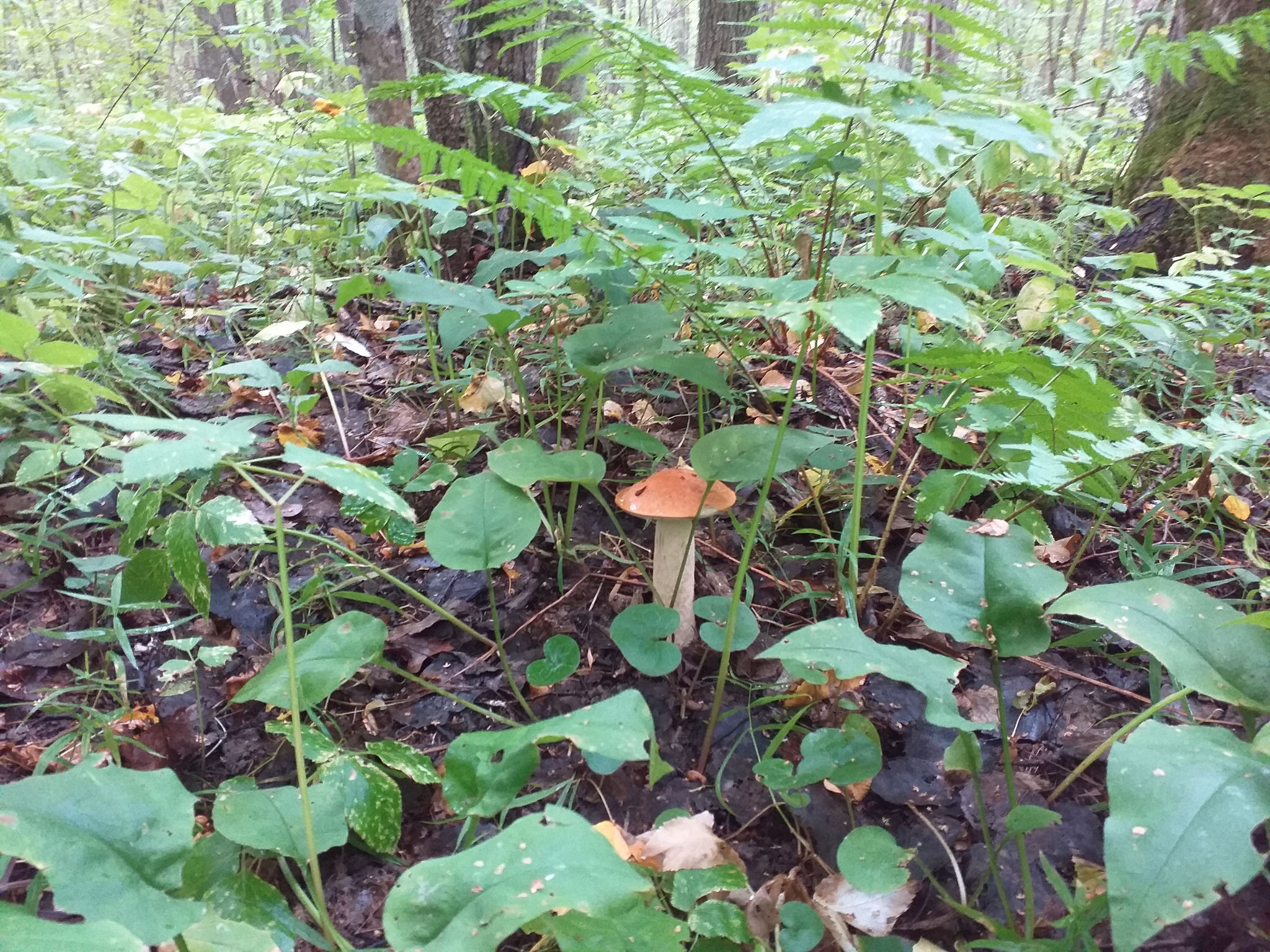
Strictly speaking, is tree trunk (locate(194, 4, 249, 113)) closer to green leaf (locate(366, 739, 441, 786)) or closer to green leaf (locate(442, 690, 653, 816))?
green leaf (locate(366, 739, 441, 786))

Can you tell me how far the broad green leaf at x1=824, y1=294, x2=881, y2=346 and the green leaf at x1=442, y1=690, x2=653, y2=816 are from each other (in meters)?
0.66

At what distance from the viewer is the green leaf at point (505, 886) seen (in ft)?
2.71

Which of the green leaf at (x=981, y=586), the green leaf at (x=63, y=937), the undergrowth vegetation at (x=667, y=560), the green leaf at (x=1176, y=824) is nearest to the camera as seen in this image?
the green leaf at (x=63, y=937)

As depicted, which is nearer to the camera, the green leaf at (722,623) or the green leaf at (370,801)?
the green leaf at (370,801)

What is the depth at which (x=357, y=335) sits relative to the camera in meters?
3.13

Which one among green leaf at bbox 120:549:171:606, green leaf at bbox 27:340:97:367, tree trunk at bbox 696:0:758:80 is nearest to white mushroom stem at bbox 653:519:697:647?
green leaf at bbox 120:549:171:606

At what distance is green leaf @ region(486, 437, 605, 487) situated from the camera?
1.54 metres

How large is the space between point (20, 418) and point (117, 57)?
695cm

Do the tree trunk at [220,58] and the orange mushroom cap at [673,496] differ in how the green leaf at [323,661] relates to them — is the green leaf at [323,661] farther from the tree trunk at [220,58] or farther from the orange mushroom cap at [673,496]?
the tree trunk at [220,58]

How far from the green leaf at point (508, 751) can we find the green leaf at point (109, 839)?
0.38m

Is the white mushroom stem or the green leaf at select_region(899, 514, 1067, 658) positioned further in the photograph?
the white mushroom stem

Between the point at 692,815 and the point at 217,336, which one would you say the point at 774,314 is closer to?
the point at 692,815

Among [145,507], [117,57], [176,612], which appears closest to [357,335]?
[176,612]

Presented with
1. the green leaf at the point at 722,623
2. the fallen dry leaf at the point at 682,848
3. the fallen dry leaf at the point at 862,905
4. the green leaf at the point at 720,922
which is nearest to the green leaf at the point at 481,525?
the green leaf at the point at 722,623
